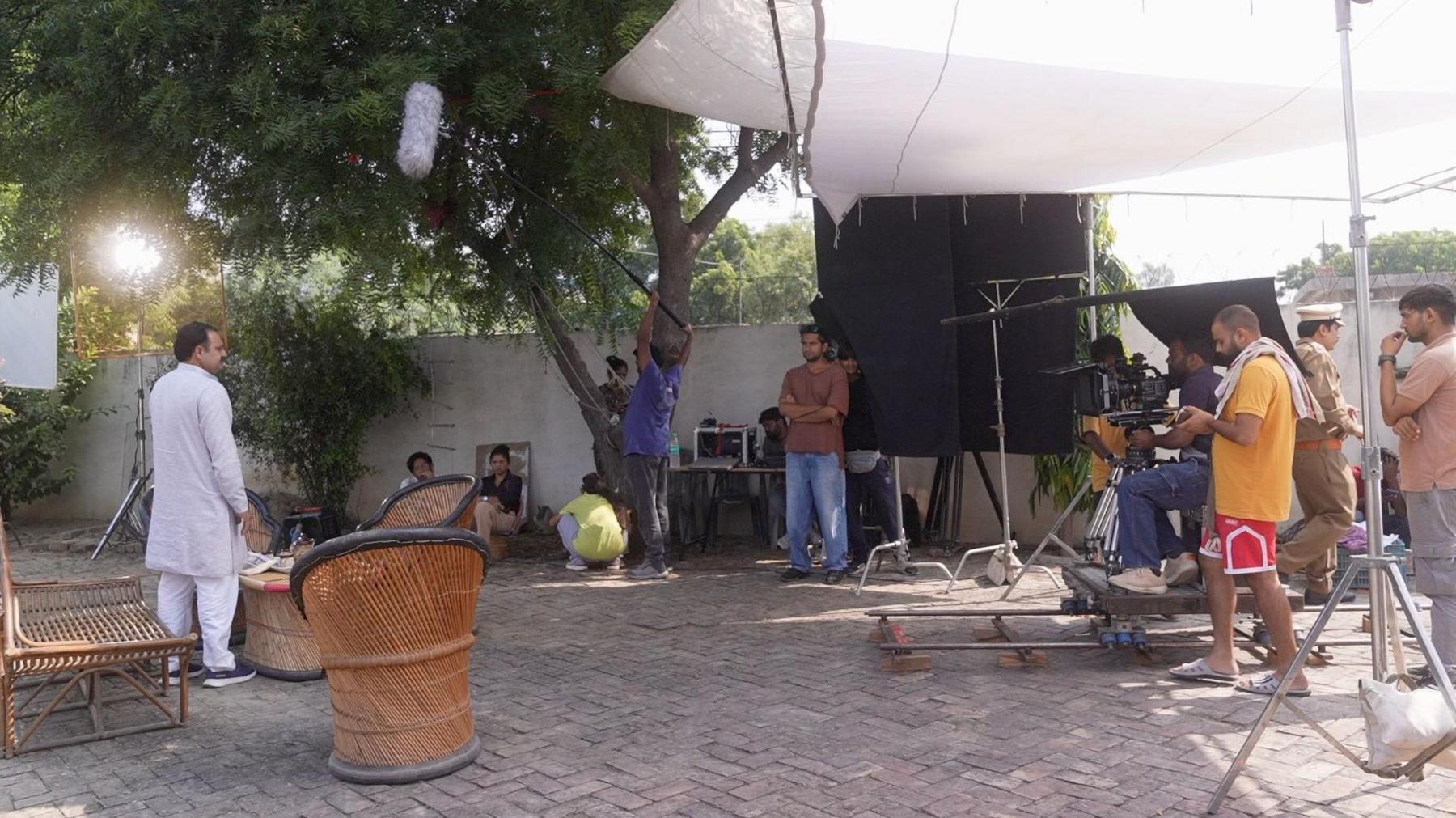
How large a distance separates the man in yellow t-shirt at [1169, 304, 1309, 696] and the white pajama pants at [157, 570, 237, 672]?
4.74 m

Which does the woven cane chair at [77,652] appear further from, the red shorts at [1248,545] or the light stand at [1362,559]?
the red shorts at [1248,545]

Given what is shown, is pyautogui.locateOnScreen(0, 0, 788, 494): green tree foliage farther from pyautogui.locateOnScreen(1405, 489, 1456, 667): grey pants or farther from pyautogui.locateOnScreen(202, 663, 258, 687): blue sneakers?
pyautogui.locateOnScreen(1405, 489, 1456, 667): grey pants

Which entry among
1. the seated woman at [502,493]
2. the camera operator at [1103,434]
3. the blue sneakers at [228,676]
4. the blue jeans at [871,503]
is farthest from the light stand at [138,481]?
the camera operator at [1103,434]

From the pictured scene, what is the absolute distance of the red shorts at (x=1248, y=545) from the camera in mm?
4969

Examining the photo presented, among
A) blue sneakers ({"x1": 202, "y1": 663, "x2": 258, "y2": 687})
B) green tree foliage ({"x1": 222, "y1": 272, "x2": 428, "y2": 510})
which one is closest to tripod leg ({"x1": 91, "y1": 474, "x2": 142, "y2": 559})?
green tree foliage ({"x1": 222, "y1": 272, "x2": 428, "y2": 510})

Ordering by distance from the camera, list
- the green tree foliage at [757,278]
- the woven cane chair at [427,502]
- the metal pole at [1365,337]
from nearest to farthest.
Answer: the metal pole at [1365,337]
the woven cane chair at [427,502]
the green tree foliage at [757,278]

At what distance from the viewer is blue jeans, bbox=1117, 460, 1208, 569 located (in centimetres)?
586

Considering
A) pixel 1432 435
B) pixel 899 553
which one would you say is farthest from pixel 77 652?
pixel 1432 435

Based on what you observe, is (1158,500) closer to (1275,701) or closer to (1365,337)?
(1365,337)

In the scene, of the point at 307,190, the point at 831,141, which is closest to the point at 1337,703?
the point at 831,141

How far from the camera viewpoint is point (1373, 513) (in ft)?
12.6

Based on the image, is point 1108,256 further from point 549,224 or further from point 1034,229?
point 549,224

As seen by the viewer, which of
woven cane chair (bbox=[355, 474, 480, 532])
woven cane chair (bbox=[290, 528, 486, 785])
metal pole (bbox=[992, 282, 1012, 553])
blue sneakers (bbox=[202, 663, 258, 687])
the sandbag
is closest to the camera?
the sandbag

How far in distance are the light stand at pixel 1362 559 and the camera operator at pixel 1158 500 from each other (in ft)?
5.31
